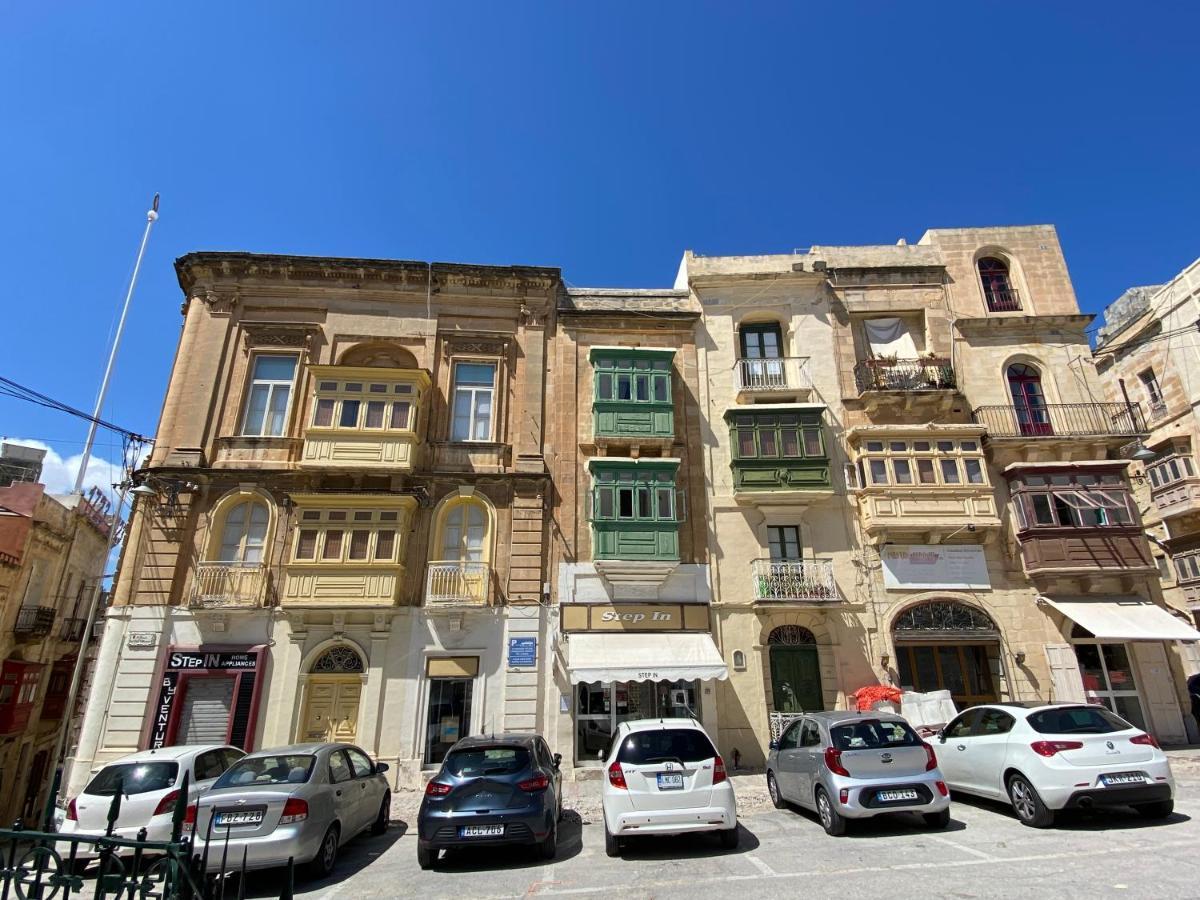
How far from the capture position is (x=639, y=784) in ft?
26.6

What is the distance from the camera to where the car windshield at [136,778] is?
8531 mm

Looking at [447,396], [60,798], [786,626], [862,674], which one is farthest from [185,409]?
[862,674]

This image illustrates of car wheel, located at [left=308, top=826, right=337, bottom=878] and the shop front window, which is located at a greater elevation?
the shop front window

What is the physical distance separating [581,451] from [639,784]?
10.9m

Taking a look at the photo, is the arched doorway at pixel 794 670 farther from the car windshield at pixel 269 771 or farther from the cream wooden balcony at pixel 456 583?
the car windshield at pixel 269 771

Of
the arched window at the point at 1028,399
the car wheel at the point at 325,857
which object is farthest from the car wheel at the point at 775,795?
the arched window at the point at 1028,399

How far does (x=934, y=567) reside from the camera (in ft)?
56.0

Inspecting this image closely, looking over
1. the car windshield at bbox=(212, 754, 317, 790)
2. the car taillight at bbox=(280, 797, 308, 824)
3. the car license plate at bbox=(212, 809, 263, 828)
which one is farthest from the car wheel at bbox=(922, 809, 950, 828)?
the car license plate at bbox=(212, 809, 263, 828)

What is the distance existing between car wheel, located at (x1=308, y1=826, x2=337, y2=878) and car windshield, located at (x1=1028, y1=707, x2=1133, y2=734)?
31.2ft

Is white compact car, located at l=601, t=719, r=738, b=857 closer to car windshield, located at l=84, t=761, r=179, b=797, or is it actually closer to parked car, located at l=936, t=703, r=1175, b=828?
parked car, located at l=936, t=703, r=1175, b=828

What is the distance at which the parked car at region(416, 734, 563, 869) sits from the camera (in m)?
7.93

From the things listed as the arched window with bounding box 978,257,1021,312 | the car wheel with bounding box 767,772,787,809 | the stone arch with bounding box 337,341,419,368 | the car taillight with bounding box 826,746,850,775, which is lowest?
the car wheel with bounding box 767,772,787,809

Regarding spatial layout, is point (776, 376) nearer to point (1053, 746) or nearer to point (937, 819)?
point (1053, 746)

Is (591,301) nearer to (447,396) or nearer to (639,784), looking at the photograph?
(447,396)
